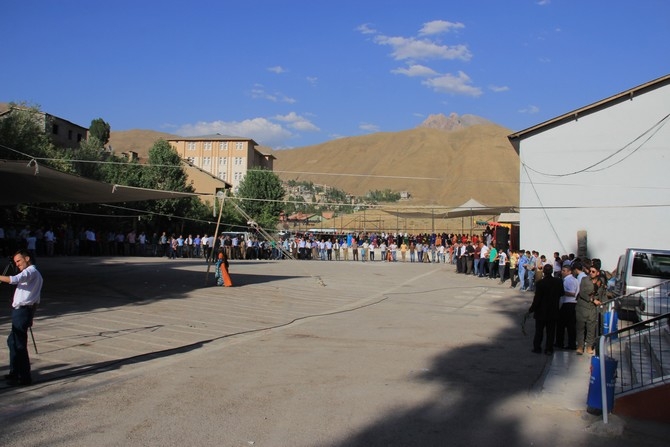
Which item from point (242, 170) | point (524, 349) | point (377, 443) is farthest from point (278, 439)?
point (242, 170)

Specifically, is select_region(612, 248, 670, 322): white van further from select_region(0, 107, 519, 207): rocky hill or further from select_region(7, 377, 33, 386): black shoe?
select_region(0, 107, 519, 207): rocky hill

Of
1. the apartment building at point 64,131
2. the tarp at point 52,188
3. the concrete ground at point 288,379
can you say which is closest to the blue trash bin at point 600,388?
the concrete ground at point 288,379

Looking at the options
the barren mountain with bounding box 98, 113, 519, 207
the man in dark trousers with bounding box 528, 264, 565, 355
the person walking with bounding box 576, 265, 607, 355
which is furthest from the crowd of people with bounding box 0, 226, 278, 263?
the barren mountain with bounding box 98, 113, 519, 207

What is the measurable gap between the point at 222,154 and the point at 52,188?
84979 millimetres

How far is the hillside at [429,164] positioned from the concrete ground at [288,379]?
82505 millimetres

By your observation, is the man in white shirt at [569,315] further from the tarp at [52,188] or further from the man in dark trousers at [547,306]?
the tarp at [52,188]

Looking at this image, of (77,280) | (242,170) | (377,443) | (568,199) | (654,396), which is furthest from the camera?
(242,170)

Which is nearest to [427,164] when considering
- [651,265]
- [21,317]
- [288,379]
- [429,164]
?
[429,164]

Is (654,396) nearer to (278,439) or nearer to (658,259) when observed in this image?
(278,439)

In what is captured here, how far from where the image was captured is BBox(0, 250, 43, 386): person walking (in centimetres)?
668

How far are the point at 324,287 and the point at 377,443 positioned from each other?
46.8 feet

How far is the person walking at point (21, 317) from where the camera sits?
6.68 m

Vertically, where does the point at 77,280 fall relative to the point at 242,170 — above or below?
below

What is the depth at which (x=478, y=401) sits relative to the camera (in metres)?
6.82
